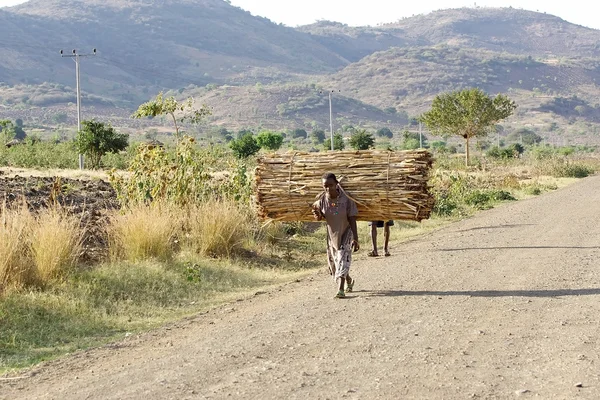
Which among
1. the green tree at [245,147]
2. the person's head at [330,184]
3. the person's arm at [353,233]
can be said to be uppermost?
the green tree at [245,147]

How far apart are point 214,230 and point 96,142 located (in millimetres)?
27666

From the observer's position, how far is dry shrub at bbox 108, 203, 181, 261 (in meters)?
13.6

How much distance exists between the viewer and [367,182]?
12.9 meters

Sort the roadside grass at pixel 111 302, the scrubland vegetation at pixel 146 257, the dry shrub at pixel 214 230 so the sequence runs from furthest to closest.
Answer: the dry shrub at pixel 214 230 → the scrubland vegetation at pixel 146 257 → the roadside grass at pixel 111 302

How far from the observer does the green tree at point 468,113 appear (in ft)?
188

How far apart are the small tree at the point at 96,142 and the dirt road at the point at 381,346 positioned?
2911 centimetres

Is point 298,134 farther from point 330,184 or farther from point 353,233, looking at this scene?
point 330,184

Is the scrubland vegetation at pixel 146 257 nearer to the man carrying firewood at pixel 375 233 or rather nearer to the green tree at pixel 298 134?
the man carrying firewood at pixel 375 233

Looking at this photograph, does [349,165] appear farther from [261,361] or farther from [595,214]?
[595,214]

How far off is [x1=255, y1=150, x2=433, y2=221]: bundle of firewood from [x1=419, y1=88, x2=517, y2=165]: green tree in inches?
1764

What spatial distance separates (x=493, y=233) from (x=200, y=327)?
32.7 feet

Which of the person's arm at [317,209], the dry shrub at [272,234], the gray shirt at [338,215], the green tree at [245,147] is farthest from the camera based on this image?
the green tree at [245,147]

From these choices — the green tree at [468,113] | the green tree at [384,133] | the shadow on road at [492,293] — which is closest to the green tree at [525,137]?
the green tree at [384,133]

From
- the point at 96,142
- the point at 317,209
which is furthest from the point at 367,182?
the point at 96,142
